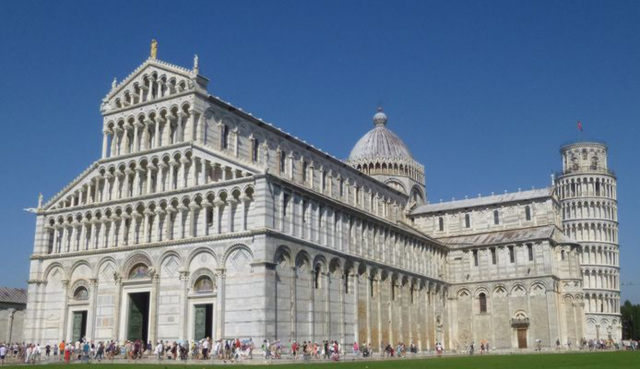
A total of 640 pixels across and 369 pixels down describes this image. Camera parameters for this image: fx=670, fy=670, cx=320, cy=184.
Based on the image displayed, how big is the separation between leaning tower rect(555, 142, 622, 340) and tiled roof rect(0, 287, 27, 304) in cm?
6951

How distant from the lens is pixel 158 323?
1716 inches

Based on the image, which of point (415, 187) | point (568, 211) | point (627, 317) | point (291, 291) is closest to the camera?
point (291, 291)

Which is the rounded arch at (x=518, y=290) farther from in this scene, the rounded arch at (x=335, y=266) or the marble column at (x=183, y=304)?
the marble column at (x=183, y=304)

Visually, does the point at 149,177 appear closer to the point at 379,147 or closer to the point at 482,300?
the point at 482,300

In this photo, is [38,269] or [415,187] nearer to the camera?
[38,269]

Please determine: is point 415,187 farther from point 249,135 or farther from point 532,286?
point 249,135

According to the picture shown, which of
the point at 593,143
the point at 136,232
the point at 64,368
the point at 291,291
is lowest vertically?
the point at 64,368

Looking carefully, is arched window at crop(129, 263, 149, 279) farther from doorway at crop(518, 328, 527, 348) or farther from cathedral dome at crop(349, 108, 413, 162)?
cathedral dome at crop(349, 108, 413, 162)

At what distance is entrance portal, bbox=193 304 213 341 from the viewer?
42.2 metres

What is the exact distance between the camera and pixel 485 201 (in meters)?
73.1

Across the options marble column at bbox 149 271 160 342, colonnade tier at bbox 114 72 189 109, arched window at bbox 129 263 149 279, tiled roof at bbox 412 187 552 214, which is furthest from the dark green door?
tiled roof at bbox 412 187 552 214

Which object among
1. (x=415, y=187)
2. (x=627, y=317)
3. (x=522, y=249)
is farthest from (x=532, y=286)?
(x=627, y=317)

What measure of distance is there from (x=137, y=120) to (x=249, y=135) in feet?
26.9

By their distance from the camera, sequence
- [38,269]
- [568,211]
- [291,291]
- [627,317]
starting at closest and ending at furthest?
[291,291] → [38,269] → [568,211] → [627,317]
